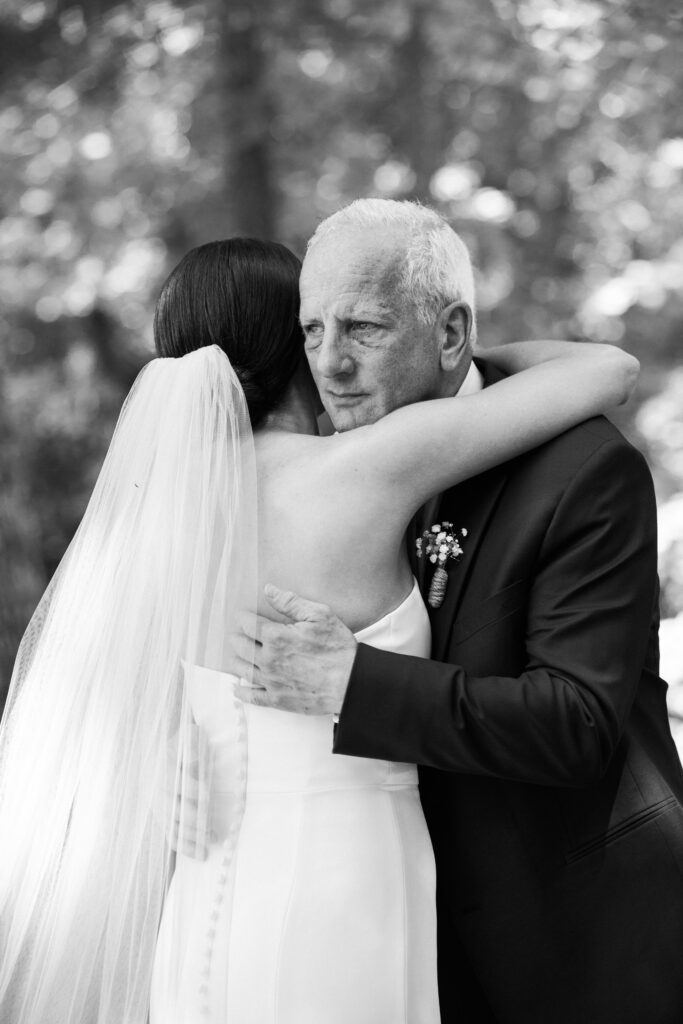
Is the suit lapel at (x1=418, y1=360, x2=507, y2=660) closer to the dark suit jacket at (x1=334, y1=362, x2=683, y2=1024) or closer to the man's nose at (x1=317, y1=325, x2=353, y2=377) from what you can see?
the dark suit jacket at (x1=334, y1=362, x2=683, y2=1024)

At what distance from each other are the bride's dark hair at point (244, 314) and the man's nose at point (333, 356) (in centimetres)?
12

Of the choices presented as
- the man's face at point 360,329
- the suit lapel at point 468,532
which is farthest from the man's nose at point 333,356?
the suit lapel at point 468,532

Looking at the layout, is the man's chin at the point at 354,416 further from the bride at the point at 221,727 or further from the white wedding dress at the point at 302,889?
the white wedding dress at the point at 302,889

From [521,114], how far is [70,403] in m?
3.57

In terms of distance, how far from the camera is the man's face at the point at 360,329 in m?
2.37

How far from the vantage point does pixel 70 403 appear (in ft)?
23.1

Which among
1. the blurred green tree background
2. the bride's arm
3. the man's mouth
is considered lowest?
the bride's arm

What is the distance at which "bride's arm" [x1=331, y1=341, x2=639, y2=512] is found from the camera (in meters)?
2.13

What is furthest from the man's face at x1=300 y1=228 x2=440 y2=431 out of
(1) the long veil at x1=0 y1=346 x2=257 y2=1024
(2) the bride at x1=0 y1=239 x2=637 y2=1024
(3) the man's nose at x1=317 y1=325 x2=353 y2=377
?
(1) the long veil at x1=0 y1=346 x2=257 y2=1024

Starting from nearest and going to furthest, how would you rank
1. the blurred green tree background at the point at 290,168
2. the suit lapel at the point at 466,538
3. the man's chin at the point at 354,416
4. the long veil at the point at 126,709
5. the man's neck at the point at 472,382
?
1. the long veil at the point at 126,709
2. the suit lapel at the point at 466,538
3. the man's chin at the point at 354,416
4. the man's neck at the point at 472,382
5. the blurred green tree background at the point at 290,168

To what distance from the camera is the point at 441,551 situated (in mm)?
2383

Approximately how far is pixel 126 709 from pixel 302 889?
0.54 m

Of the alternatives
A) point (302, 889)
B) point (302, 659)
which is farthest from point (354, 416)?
point (302, 889)

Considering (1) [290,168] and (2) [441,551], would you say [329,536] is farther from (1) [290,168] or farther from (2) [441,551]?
(1) [290,168]
